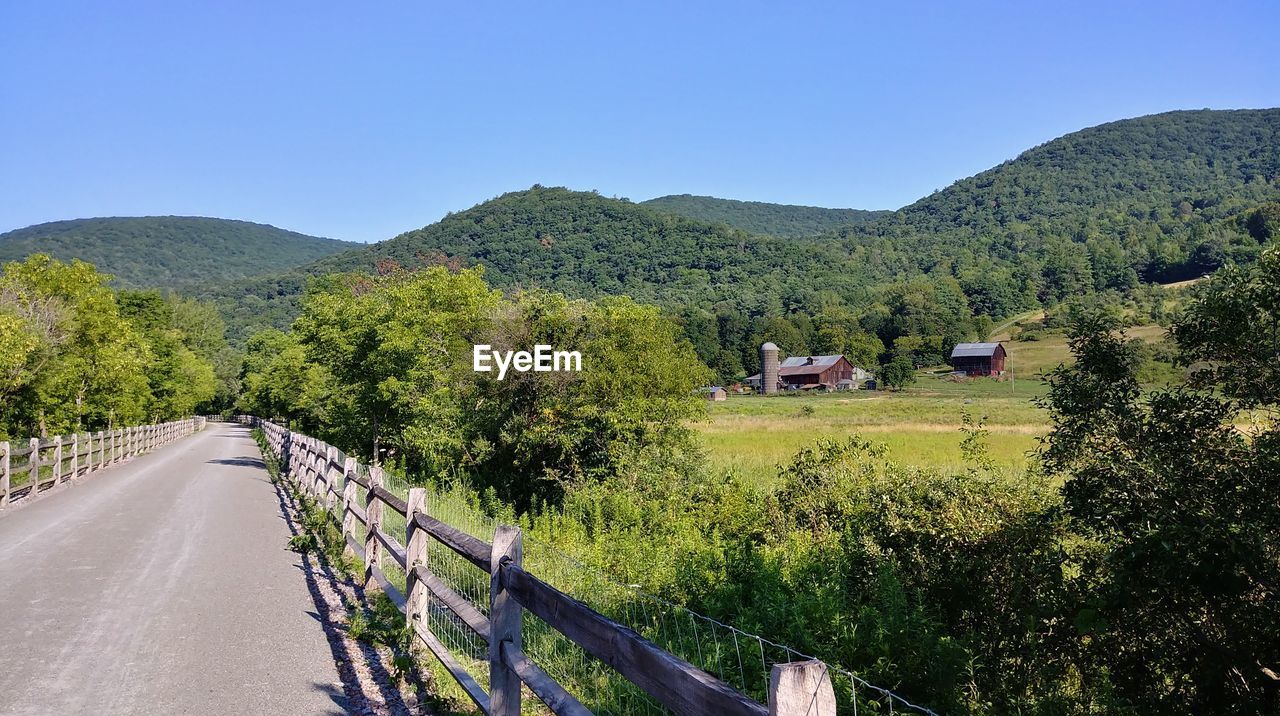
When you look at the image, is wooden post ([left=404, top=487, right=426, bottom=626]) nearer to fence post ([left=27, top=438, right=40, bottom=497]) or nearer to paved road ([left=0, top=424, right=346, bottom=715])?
paved road ([left=0, top=424, right=346, bottom=715])

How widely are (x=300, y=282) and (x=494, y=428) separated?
14199 centimetres

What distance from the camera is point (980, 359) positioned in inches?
3784

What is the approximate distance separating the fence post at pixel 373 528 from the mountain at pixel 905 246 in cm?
10468

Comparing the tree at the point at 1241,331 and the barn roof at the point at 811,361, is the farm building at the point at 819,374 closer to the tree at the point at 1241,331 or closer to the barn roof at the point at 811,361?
the barn roof at the point at 811,361

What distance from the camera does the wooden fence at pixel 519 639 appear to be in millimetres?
2043

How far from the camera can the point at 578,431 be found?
64.4 ft

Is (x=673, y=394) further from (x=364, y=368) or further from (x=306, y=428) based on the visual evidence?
(x=306, y=428)

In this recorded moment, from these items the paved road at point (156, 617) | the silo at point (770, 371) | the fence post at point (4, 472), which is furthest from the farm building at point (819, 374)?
the paved road at point (156, 617)

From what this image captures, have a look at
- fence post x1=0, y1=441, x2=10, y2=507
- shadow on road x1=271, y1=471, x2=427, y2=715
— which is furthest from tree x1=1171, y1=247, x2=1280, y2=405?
fence post x1=0, y1=441, x2=10, y2=507

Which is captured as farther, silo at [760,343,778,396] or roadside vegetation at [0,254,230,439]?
silo at [760,343,778,396]

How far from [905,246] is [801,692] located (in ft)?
623

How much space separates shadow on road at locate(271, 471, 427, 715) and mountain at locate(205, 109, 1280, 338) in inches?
4109

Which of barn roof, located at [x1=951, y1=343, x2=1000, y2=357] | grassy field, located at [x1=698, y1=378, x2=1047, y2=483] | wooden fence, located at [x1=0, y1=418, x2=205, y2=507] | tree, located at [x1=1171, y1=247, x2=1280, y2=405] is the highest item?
barn roof, located at [x1=951, y1=343, x2=1000, y2=357]

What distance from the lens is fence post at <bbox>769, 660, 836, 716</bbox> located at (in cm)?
200
